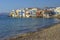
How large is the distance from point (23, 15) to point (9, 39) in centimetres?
609

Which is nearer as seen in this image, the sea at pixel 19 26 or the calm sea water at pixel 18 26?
the sea at pixel 19 26

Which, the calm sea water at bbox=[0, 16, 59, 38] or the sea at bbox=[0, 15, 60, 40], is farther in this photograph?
the calm sea water at bbox=[0, 16, 59, 38]

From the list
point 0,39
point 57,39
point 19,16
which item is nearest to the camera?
point 57,39

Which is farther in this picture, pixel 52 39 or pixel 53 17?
pixel 53 17

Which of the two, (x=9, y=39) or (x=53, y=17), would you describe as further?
(x=53, y=17)

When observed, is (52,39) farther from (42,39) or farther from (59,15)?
(59,15)

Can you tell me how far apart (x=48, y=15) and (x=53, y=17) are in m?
0.78

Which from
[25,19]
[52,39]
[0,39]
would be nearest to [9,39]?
[0,39]

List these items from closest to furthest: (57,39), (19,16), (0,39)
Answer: (57,39) < (0,39) < (19,16)

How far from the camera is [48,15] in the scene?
34.9 feet

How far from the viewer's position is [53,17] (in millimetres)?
9898

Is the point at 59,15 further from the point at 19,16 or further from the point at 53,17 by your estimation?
the point at 19,16

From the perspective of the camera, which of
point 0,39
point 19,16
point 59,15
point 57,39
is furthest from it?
point 19,16

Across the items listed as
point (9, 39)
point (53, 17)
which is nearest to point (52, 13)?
point (53, 17)
